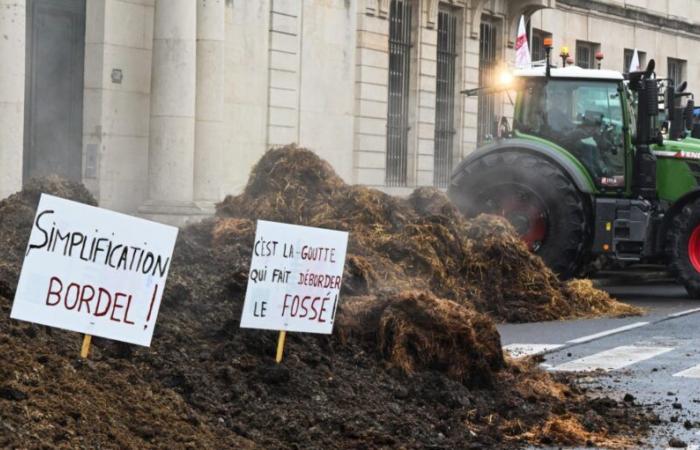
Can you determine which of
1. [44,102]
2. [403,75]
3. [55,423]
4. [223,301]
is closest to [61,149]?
[44,102]

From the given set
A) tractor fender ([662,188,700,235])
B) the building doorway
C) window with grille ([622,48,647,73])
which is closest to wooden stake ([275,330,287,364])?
tractor fender ([662,188,700,235])

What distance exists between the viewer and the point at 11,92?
19.1 m

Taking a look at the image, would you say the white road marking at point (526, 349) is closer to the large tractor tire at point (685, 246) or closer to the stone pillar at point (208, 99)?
the large tractor tire at point (685, 246)

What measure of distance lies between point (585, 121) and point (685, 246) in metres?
2.16

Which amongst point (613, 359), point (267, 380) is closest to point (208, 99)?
point (613, 359)

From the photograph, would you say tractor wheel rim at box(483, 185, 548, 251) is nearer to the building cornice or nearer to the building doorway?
the building doorway

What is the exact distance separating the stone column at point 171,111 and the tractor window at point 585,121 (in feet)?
15.6

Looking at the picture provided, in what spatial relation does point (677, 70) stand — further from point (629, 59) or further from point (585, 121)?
point (585, 121)

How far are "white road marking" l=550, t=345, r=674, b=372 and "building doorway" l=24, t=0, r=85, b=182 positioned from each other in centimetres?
985

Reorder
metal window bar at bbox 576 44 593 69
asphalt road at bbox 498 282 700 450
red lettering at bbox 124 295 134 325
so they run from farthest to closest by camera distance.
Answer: metal window bar at bbox 576 44 593 69 → asphalt road at bbox 498 282 700 450 → red lettering at bbox 124 295 134 325

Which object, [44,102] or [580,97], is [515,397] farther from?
[44,102]

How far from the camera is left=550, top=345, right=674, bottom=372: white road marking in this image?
44.1ft

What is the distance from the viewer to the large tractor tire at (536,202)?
67.5ft

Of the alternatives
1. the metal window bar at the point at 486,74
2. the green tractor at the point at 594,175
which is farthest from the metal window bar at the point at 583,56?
the green tractor at the point at 594,175
